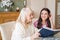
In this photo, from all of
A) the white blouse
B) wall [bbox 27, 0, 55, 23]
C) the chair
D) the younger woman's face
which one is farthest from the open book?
wall [bbox 27, 0, 55, 23]

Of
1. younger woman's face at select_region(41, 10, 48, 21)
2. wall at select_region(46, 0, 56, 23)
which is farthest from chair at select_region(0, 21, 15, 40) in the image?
wall at select_region(46, 0, 56, 23)

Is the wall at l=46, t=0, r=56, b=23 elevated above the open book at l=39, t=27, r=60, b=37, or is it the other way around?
the wall at l=46, t=0, r=56, b=23

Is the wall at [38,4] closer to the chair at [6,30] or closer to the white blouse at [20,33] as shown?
the chair at [6,30]

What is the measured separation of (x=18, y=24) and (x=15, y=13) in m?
2.69

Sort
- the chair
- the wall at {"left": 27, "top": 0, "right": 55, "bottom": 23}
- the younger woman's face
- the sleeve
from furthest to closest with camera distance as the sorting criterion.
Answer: the wall at {"left": 27, "top": 0, "right": 55, "bottom": 23}, the younger woman's face, the chair, the sleeve

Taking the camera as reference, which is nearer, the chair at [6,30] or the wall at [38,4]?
the chair at [6,30]

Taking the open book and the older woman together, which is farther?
the older woman

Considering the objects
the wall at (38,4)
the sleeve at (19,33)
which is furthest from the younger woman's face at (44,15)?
the wall at (38,4)

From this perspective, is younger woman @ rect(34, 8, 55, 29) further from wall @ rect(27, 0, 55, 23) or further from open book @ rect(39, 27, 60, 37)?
wall @ rect(27, 0, 55, 23)

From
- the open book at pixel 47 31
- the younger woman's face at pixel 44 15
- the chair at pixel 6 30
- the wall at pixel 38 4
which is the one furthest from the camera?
the wall at pixel 38 4

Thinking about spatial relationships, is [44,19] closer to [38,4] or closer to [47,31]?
[47,31]

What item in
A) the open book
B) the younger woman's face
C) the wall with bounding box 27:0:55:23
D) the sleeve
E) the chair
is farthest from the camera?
the wall with bounding box 27:0:55:23

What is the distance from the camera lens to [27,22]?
216 cm

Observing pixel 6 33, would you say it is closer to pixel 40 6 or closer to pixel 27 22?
pixel 27 22
